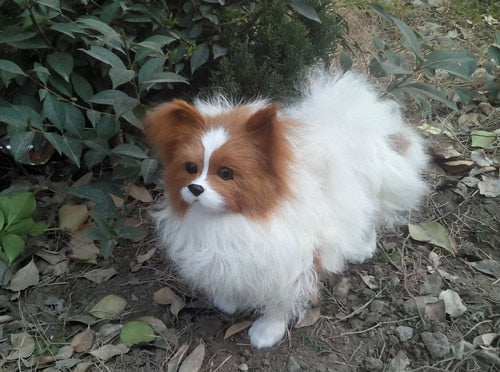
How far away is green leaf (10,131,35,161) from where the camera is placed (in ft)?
4.93

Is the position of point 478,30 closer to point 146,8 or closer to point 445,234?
point 445,234

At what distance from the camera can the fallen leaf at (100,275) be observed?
1.79 metres

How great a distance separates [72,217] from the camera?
1927 millimetres

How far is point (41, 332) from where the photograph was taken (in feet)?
5.41

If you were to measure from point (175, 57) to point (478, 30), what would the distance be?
2.17m

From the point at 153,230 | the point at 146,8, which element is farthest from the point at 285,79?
the point at 153,230

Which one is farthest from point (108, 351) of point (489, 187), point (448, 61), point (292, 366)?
point (489, 187)

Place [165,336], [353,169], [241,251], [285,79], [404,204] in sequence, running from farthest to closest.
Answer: [285,79], [404,204], [165,336], [353,169], [241,251]

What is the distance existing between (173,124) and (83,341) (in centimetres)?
79

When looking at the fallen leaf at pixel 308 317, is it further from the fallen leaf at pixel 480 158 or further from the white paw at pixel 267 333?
the fallen leaf at pixel 480 158

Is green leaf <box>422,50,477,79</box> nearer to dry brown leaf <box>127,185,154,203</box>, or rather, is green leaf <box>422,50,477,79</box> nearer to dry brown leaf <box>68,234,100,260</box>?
dry brown leaf <box>127,185,154,203</box>

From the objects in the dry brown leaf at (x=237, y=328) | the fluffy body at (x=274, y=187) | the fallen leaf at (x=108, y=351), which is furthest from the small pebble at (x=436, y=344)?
the fallen leaf at (x=108, y=351)

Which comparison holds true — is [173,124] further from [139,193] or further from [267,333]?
[139,193]

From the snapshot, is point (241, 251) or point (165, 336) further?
point (165, 336)
